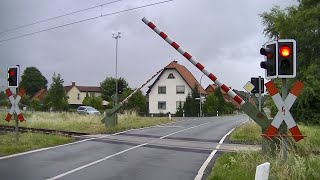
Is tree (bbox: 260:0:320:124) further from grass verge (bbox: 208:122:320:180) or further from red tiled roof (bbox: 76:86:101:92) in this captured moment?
red tiled roof (bbox: 76:86:101:92)

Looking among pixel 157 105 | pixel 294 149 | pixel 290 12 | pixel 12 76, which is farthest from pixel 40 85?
pixel 294 149

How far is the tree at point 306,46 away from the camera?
3067cm

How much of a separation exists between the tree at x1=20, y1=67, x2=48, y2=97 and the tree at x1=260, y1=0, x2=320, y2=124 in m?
101

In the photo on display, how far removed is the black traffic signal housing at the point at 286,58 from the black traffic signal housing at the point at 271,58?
3.3 inches

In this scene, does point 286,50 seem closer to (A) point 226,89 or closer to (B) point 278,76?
(B) point 278,76

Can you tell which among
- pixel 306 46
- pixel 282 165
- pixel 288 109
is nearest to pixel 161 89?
pixel 306 46

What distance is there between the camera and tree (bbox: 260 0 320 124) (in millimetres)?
30672

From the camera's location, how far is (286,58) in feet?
29.8

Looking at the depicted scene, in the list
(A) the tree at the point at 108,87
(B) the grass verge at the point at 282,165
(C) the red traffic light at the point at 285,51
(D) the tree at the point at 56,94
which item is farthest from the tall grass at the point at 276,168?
(A) the tree at the point at 108,87

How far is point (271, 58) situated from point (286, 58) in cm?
30

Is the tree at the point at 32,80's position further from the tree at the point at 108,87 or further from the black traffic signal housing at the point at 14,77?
the black traffic signal housing at the point at 14,77

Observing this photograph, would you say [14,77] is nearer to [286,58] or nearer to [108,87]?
[286,58]

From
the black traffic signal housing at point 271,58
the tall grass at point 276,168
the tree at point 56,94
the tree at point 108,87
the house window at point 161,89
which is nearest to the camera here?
the tall grass at point 276,168

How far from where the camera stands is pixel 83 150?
53.5ft
